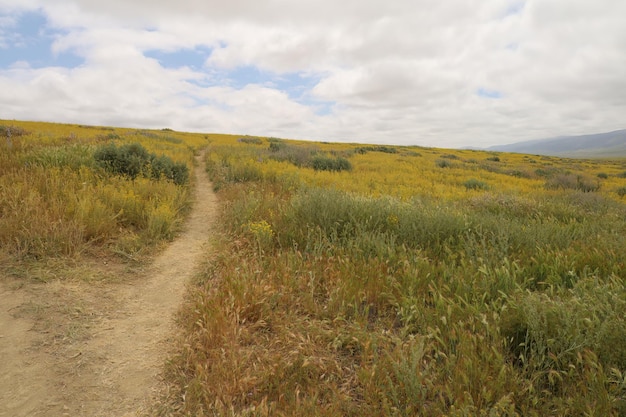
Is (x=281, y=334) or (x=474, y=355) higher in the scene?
(x=474, y=355)

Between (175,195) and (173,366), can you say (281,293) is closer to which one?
(173,366)

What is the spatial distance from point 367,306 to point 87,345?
Result: 274cm

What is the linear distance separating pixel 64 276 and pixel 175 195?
3.79 meters

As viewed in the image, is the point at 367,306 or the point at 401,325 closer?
the point at 367,306

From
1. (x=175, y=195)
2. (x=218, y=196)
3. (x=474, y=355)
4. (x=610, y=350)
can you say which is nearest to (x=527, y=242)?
(x=610, y=350)

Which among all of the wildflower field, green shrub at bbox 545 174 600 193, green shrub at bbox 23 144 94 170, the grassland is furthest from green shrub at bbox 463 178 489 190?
green shrub at bbox 23 144 94 170

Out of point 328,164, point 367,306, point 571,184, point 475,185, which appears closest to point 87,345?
point 367,306

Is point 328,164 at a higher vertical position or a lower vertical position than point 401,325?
higher

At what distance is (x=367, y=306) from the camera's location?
321 cm

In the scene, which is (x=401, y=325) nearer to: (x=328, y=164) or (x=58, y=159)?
(x=58, y=159)

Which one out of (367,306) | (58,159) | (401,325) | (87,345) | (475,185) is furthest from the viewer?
(475,185)

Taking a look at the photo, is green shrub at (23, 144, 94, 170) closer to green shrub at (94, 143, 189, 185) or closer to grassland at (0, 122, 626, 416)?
green shrub at (94, 143, 189, 185)

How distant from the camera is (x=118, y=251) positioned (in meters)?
4.86

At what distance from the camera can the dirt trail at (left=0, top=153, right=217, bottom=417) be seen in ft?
7.89
